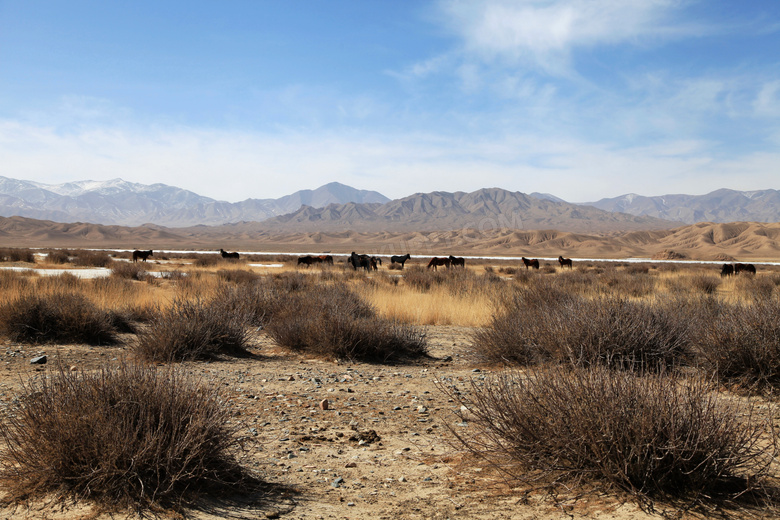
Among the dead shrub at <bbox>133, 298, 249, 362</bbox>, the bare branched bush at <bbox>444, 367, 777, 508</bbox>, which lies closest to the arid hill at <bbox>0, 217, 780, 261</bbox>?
the dead shrub at <bbox>133, 298, 249, 362</bbox>

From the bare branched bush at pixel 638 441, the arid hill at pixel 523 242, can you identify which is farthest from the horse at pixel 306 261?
the arid hill at pixel 523 242

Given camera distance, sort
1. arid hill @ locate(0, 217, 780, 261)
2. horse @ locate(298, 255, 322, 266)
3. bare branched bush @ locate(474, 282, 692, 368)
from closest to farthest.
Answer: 1. bare branched bush @ locate(474, 282, 692, 368)
2. horse @ locate(298, 255, 322, 266)
3. arid hill @ locate(0, 217, 780, 261)

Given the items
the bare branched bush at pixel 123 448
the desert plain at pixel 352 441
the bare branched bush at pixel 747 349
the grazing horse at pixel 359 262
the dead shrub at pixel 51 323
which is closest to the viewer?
the bare branched bush at pixel 123 448

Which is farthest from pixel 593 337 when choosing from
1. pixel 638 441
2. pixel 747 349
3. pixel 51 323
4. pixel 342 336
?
pixel 51 323

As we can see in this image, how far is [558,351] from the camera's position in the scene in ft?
22.1

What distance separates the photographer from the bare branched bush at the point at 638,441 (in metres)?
3.29

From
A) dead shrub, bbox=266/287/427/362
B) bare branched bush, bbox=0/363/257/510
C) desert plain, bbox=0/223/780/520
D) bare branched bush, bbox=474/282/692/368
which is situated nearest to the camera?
bare branched bush, bbox=0/363/257/510

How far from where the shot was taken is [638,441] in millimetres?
3285

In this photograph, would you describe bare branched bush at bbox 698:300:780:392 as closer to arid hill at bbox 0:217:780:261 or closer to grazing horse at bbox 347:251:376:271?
grazing horse at bbox 347:251:376:271

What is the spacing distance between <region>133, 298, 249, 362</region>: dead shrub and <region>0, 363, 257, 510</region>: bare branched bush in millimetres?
4085

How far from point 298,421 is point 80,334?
241 inches

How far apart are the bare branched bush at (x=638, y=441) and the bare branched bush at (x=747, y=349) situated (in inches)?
112

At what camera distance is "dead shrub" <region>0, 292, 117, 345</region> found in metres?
9.32

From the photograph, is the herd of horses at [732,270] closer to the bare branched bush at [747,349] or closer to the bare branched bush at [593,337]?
the bare branched bush at [593,337]
